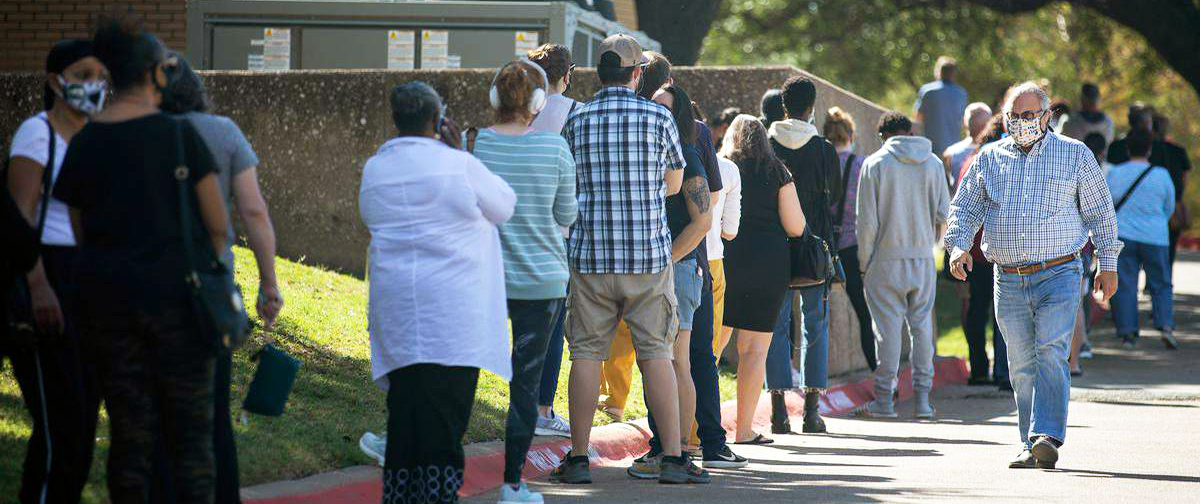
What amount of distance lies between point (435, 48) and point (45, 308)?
8.90m

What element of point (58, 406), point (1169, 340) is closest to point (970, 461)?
point (58, 406)

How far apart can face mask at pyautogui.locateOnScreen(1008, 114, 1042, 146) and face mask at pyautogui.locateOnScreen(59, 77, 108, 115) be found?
14.4 feet

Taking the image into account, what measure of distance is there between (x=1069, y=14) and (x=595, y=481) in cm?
2997

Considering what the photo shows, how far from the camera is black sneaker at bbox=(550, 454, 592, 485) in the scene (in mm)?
7297

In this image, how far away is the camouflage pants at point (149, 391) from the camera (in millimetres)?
4688

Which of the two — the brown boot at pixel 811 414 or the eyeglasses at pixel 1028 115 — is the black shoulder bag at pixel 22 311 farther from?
the brown boot at pixel 811 414

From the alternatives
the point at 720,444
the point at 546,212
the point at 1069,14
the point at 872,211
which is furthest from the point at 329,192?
the point at 1069,14

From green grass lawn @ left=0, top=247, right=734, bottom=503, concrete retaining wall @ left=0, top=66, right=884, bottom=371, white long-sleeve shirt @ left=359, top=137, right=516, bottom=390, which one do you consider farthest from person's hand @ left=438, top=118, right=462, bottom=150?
concrete retaining wall @ left=0, top=66, right=884, bottom=371

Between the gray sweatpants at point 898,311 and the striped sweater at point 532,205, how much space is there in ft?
14.1

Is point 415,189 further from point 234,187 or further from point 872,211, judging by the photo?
point 872,211

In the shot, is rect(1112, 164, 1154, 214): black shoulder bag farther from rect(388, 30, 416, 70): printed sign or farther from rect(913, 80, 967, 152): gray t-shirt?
rect(388, 30, 416, 70): printed sign

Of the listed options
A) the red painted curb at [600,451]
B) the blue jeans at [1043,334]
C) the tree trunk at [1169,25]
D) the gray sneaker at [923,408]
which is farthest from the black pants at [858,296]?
the tree trunk at [1169,25]

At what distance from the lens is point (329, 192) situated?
1237cm

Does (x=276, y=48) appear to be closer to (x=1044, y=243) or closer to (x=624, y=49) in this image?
(x=624, y=49)
